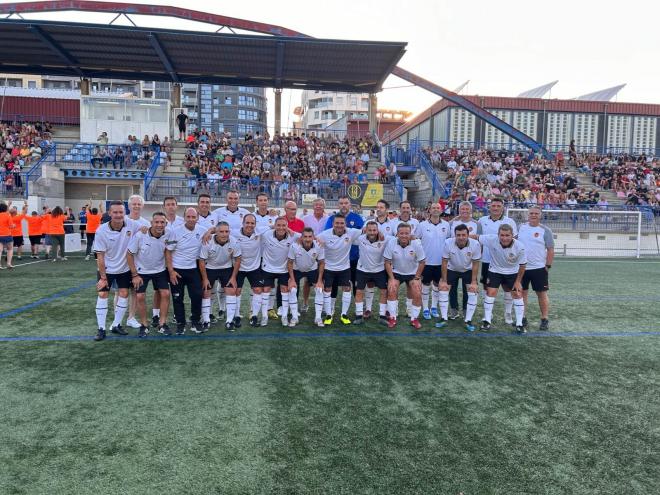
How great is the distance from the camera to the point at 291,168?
2444cm

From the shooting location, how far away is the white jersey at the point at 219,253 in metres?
6.99

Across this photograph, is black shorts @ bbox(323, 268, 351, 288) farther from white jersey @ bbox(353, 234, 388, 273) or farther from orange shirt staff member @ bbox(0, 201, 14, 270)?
orange shirt staff member @ bbox(0, 201, 14, 270)

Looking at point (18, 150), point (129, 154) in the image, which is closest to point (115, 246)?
point (129, 154)

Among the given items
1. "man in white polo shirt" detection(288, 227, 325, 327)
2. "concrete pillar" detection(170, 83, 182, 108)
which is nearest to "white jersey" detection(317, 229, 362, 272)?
"man in white polo shirt" detection(288, 227, 325, 327)

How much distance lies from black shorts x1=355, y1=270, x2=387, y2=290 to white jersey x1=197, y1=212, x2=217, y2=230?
8.17 feet

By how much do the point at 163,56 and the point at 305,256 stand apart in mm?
22441

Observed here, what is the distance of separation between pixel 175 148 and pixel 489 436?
25.3m

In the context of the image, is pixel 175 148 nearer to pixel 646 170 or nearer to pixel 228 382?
pixel 228 382

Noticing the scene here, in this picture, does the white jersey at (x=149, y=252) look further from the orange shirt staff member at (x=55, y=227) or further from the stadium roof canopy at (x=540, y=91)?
the stadium roof canopy at (x=540, y=91)

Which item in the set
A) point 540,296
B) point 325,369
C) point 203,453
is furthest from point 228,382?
point 540,296

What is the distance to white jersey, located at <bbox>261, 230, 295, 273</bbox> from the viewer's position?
736 centimetres

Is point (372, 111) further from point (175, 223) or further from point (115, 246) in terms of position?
point (115, 246)

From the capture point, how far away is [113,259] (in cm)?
671

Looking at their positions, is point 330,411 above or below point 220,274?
below
